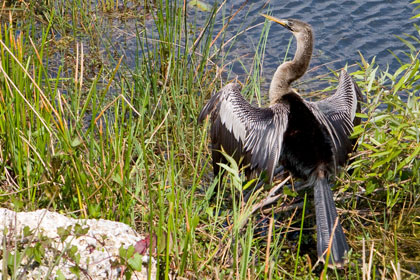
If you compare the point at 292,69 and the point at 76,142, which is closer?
the point at 76,142

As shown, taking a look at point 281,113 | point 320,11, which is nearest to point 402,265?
point 281,113

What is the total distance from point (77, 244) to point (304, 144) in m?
1.71

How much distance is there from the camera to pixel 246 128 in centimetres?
389

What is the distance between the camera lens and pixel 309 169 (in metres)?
3.62

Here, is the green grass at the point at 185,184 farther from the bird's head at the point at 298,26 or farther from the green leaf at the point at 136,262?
the bird's head at the point at 298,26

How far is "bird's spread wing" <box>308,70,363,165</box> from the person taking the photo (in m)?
3.69

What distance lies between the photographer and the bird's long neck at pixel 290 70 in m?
4.23

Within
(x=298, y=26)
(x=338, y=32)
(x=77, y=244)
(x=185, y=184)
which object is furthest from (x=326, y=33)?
(x=77, y=244)

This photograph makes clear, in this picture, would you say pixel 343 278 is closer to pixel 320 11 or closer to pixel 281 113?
pixel 281 113

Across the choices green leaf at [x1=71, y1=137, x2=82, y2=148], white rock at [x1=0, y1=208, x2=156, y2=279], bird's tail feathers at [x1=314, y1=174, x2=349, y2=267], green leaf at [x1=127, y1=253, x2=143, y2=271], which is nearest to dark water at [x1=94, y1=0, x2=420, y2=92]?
bird's tail feathers at [x1=314, y1=174, x2=349, y2=267]

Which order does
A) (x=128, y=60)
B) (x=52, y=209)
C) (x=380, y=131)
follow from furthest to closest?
(x=128, y=60) < (x=380, y=131) < (x=52, y=209)

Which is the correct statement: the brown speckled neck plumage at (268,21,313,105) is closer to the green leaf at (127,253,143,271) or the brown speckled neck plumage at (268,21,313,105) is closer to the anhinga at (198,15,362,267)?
the anhinga at (198,15,362,267)

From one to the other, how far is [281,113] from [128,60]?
7.71ft

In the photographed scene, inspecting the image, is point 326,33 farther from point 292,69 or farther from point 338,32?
point 292,69
